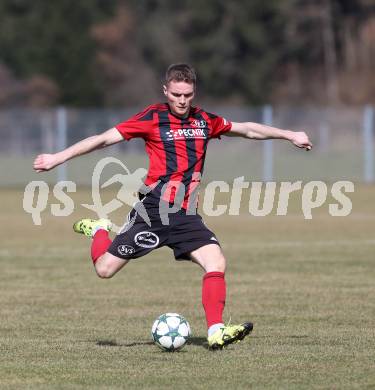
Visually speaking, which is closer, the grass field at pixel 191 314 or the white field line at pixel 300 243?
the grass field at pixel 191 314

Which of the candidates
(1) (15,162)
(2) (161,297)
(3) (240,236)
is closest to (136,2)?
(1) (15,162)

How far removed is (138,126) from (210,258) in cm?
105

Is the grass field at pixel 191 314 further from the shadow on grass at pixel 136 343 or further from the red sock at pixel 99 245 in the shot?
the red sock at pixel 99 245

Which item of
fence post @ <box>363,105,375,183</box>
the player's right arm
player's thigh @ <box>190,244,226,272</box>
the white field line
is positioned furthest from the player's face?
fence post @ <box>363,105,375,183</box>

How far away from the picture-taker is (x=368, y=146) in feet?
111

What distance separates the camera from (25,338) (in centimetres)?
871

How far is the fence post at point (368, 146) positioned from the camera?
3384 centimetres

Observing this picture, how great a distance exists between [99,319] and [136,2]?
244 feet

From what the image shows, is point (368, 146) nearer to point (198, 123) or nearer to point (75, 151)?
point (198, 123)

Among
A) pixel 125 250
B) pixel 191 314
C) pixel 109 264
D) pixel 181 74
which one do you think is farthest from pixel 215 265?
pixel 191 314

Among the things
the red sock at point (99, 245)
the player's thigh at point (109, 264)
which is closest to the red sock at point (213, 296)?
the player's thigh at point (109, 264)

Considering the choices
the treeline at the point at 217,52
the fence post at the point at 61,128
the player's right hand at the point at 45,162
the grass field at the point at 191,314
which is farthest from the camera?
the treeline at the point at 217,52

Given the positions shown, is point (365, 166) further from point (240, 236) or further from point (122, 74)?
point (122, 74)

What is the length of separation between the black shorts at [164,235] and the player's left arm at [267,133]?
2.39 feet
